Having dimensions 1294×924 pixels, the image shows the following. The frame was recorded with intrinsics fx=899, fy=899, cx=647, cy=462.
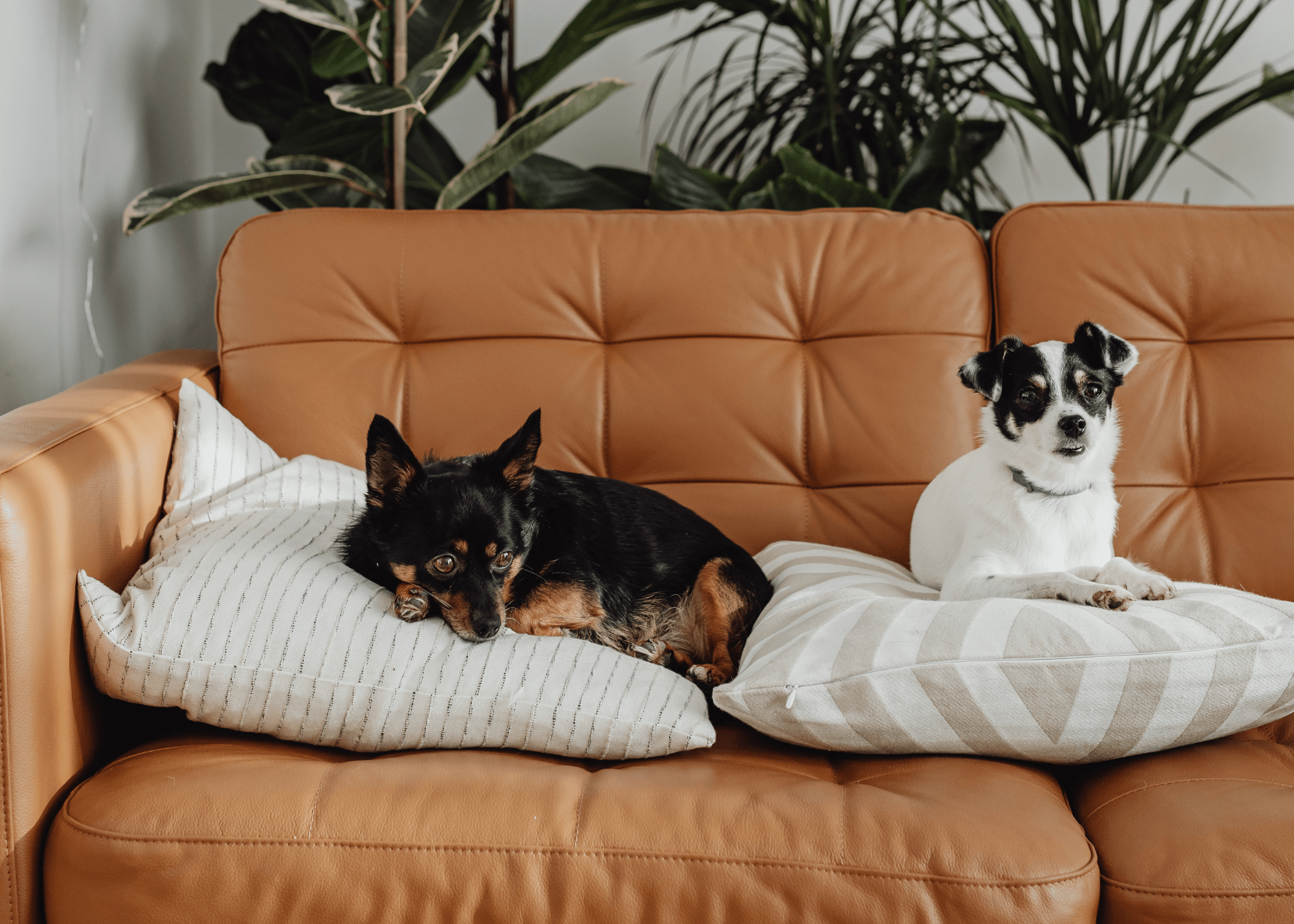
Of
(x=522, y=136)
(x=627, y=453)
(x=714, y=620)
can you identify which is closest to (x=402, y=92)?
(x=522, y=136)

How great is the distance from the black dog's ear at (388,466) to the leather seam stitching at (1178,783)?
103 centimetres

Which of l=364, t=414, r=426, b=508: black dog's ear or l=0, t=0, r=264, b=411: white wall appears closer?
l=364, t=414, r=426, b=508: black dog's ear

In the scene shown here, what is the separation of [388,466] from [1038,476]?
3.59 feet

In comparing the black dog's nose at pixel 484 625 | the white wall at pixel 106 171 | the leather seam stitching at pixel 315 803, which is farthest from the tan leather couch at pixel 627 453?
the white wall at pixel 106 171

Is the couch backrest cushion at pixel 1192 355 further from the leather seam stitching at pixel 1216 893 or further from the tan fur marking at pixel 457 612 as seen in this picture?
the tan fur marking at pixel 457 612

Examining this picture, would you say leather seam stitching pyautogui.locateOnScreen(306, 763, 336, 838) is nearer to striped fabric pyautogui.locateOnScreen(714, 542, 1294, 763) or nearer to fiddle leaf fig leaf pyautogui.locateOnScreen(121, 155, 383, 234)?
striped fabric pyautogui.locateOnScreen(714, 542, 1294, 763)

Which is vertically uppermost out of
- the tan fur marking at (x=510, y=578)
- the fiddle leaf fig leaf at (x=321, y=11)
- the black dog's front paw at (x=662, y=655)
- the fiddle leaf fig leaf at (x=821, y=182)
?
the fiddle leaf fig leaf at (x=321, y=11)

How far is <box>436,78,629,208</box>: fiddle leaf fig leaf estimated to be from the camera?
6.77 feet

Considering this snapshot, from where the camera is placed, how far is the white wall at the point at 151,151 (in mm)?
1989

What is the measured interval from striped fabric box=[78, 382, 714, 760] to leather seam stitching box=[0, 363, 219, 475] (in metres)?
0.18

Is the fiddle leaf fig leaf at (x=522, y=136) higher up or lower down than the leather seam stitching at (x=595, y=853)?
higher up

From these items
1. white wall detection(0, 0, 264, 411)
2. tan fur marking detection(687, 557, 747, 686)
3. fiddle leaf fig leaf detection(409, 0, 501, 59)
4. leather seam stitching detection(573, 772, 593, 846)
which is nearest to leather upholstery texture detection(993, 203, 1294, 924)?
tan fur marking detection(687, 557, 747, 686)

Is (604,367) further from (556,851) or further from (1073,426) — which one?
(556,851)

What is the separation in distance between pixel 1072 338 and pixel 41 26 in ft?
7.63
